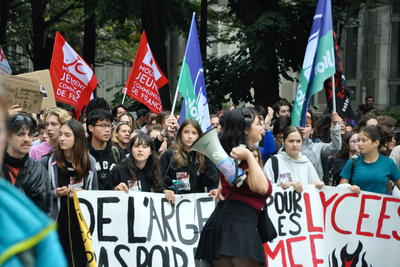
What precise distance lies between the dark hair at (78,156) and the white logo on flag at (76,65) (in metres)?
4.33

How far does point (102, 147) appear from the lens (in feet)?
17.3

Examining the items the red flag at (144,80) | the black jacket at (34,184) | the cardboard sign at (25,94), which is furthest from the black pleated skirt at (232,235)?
the red flag at (144,80)

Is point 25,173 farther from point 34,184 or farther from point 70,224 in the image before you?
point 70,224

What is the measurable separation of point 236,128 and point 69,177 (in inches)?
77.2

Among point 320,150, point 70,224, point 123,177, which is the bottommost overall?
point 70,224

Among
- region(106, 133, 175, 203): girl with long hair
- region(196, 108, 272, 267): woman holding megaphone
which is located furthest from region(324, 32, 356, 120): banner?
region(196, 108, 272, 267): woman holding megaphone

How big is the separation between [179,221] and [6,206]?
411 cm

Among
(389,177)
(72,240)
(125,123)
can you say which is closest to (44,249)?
(72,240)

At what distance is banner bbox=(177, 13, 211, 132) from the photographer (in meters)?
6.04

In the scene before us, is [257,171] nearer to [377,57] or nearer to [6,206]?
[6,206]

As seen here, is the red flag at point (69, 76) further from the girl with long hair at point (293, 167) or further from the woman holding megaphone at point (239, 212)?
the woman holding megaphone at point (239, 212)

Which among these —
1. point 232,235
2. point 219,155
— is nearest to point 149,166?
point 219,155

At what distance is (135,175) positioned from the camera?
4.88 metres

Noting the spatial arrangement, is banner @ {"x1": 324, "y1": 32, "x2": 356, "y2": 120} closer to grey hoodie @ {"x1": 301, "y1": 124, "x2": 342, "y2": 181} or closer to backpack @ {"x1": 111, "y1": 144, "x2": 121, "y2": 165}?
grey hoodie @ {"x1": 301, "y1": 124, "x2": 342, "y2": 181}
